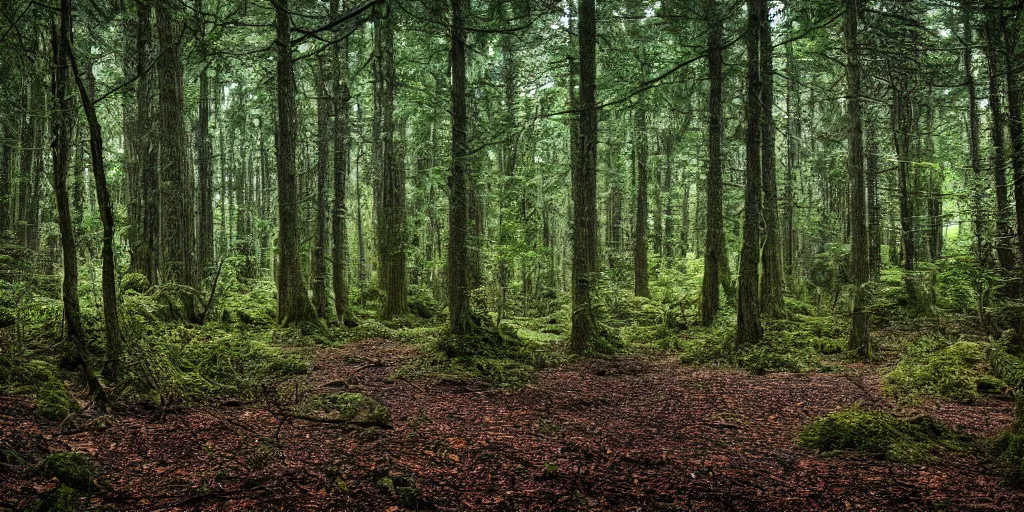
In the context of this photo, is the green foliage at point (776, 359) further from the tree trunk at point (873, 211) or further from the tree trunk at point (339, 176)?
the tree trunk at point (339, 176)

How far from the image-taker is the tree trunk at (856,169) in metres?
9.89

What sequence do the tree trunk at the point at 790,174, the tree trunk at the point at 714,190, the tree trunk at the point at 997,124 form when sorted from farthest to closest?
the tree trunk at the point at 790,174 → the tree trunk at the point at 714,190 → the tree trunk at the point at 997,124

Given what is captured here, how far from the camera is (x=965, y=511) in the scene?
146 inches

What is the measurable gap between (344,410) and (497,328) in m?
5.20

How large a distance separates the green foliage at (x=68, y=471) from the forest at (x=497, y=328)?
17 mm

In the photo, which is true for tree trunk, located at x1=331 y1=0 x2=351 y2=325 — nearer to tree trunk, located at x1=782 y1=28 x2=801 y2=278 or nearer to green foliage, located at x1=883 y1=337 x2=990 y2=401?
green foliage, located at x1=883 y1=337 x2=990 y2=401

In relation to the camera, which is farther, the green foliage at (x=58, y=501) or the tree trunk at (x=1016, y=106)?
the tree trunk at (x=1016, y=106)

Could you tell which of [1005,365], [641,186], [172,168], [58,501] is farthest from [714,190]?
[58,501]

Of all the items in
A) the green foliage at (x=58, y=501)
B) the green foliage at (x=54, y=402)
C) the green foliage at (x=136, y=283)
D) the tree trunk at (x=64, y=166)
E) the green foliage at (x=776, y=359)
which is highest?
the tree trunk at (x=64, y=166)

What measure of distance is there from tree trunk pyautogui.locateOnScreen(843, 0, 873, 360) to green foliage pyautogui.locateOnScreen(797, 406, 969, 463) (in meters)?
5.11

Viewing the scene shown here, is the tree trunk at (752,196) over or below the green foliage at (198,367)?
over

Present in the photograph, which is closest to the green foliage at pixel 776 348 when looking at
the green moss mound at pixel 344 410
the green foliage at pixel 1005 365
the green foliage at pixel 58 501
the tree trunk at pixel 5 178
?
the green foliage at pixel 1005 365

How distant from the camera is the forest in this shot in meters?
4.34

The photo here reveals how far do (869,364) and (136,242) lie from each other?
→ 48.8 ft
